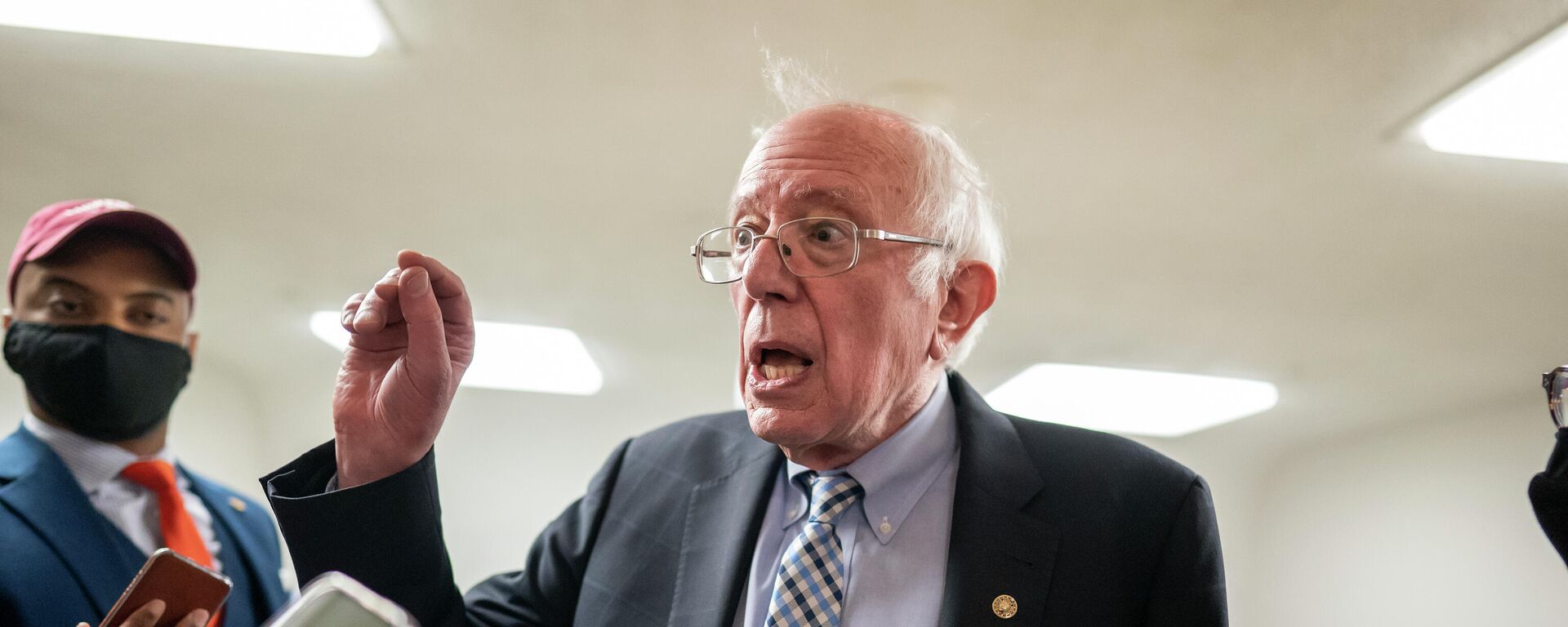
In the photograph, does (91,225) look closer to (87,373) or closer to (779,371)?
(87,373)

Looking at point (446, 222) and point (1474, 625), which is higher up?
point (446, 222)

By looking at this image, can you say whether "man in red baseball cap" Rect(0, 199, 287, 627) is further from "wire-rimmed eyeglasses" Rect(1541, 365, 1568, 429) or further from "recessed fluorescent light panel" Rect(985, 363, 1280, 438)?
"recessed fluorescent light panel" Rect(985, 363, 1280, 438)

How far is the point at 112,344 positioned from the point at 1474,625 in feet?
27.1

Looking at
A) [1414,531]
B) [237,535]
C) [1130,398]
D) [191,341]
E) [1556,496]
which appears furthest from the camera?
[1414,531]

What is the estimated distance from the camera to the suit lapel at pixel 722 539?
1473 millimetres

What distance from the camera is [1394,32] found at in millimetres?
2826

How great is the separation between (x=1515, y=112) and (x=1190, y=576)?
244 cm

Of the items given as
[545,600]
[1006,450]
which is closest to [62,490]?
[545,600]

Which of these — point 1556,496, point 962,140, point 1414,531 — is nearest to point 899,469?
point 1556,496

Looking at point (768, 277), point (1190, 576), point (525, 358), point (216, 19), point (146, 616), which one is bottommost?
point (146, 616)

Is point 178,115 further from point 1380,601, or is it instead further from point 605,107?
point 1380,601

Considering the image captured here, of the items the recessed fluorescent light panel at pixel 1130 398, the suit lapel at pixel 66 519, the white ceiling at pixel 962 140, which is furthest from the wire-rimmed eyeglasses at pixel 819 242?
the recessed fluorescent light panel at pixel 1130 398

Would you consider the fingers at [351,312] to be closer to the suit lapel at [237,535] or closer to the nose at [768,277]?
the nose at [768,277]

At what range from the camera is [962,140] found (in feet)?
11.3
